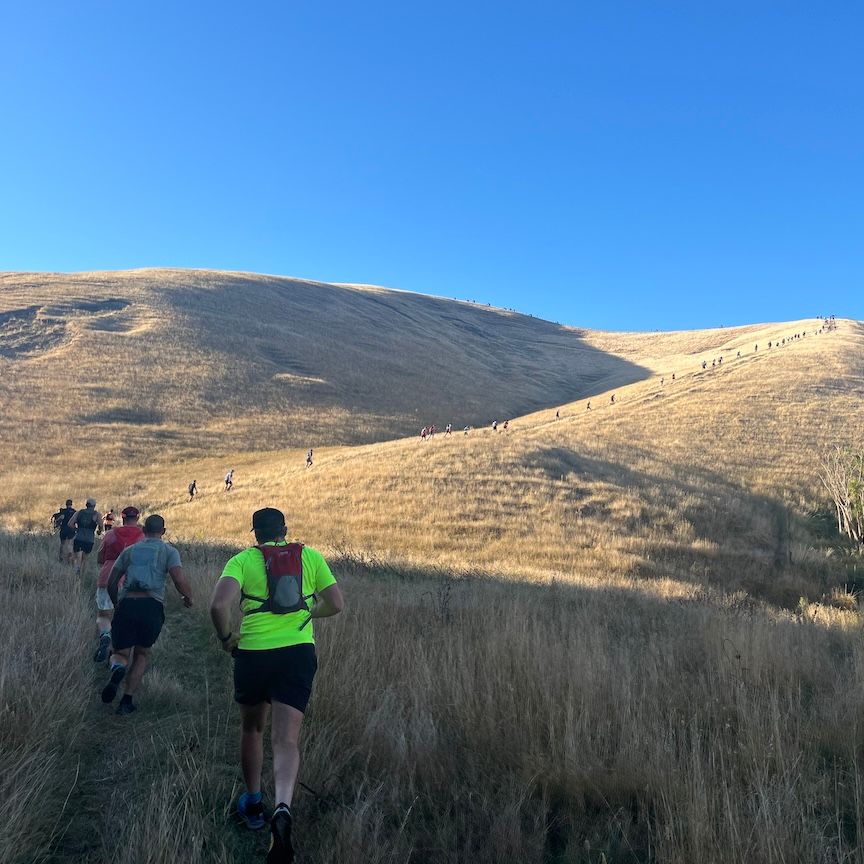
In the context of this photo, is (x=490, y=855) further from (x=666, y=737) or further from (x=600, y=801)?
(x=666, y=737)

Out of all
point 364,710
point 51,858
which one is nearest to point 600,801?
point 364,710

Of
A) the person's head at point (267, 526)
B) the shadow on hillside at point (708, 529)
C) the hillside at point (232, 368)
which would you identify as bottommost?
the shadow on hillside at point (708, 529)

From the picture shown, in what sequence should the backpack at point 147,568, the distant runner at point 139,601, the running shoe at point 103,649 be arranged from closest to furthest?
1. the distant runner at point 139,601
2. the backpack at point 147,568
3. the running shoe at point 103,649

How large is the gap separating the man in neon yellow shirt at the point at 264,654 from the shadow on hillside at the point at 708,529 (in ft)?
45.2

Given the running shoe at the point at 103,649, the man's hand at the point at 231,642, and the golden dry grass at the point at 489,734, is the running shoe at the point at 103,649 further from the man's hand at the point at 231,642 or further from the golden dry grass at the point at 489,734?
the man's hand at the point at 231,642

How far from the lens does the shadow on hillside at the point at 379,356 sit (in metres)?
60.8

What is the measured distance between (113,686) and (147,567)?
1.10m

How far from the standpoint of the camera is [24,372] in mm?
49625

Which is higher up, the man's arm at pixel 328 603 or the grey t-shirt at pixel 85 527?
the man's arm at pixel 328 603

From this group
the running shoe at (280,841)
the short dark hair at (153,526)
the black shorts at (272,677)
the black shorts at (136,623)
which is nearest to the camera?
the running shoe at (280,841)

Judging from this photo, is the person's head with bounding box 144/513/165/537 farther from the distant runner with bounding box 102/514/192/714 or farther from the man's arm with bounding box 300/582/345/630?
the man's arm with bounding box 300/582/345/630

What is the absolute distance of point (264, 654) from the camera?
11.6 feet

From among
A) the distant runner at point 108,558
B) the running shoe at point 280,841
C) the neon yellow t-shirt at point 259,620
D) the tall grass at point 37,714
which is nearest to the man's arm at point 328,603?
the neon yellow t-shirt at point 259,620

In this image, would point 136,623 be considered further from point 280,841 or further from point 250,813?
point 280,841
